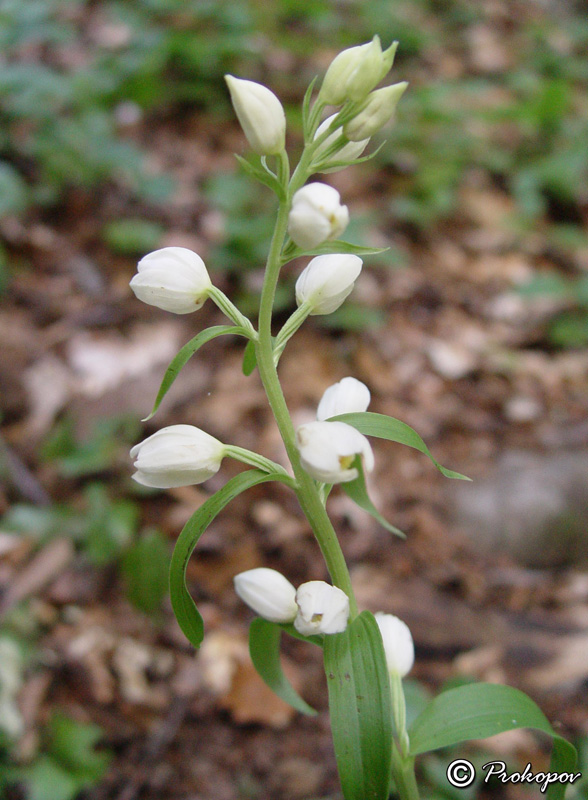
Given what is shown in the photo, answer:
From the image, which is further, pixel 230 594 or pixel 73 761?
pixel 230 594

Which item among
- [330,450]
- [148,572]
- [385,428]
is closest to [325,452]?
[330,450]


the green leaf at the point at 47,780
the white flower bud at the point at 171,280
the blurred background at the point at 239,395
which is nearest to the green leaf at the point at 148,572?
the blurred background at the point at 239,395

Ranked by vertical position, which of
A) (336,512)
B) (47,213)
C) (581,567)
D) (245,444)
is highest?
(47,213)

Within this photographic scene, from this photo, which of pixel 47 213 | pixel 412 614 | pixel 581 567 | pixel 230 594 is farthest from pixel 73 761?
pixel 47 213

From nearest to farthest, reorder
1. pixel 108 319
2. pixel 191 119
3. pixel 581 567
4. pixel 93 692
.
A: pixel 93 692 → pixel 581 567 → pixel 108 319 → pixel 191 119

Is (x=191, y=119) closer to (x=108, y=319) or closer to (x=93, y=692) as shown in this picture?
(x=108, y=319)

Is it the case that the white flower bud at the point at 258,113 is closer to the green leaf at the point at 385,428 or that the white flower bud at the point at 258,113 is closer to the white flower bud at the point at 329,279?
the white flower bud at the point at 329,279
